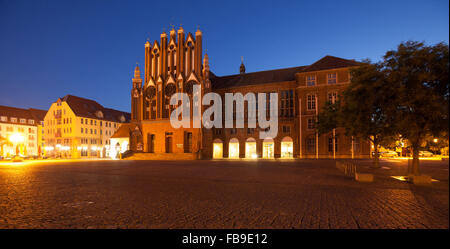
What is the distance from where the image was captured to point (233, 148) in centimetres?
5422

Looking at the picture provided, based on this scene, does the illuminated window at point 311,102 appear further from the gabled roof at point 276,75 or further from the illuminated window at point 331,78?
the gabled roof at point 276,75

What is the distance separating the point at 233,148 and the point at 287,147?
37.6 ft

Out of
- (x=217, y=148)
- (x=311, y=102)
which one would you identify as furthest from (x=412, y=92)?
(x=217, y=148)

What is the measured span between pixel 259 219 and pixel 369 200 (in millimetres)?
5066

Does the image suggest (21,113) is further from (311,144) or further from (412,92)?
(412,92)

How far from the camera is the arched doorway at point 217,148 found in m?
55.6

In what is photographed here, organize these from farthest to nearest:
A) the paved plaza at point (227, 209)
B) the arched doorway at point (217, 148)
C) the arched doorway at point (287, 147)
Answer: the arched doorway at point (217, 148), the arched doorway at point (287, 147), the paved plaza at point (227, 209)

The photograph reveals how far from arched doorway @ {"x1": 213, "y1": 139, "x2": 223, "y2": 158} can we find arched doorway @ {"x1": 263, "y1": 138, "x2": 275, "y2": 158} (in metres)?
9.88

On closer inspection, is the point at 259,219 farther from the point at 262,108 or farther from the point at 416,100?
the point at 262,108

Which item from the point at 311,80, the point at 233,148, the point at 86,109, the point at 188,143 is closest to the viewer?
the point at 311,80

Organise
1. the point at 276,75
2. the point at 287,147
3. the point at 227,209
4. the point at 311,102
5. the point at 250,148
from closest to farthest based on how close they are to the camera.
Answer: the point at 227,209, the point at 311,102, the point at 287,147, the point at 250,148, the point at 276,75

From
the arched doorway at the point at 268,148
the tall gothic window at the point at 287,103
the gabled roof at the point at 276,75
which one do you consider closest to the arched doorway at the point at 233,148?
the arched doorway at the point at 268,148

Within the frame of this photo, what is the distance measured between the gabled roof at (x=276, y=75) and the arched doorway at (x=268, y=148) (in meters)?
13.3

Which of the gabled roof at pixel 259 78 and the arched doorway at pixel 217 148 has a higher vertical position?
the gabled roof at pixel 259 78
